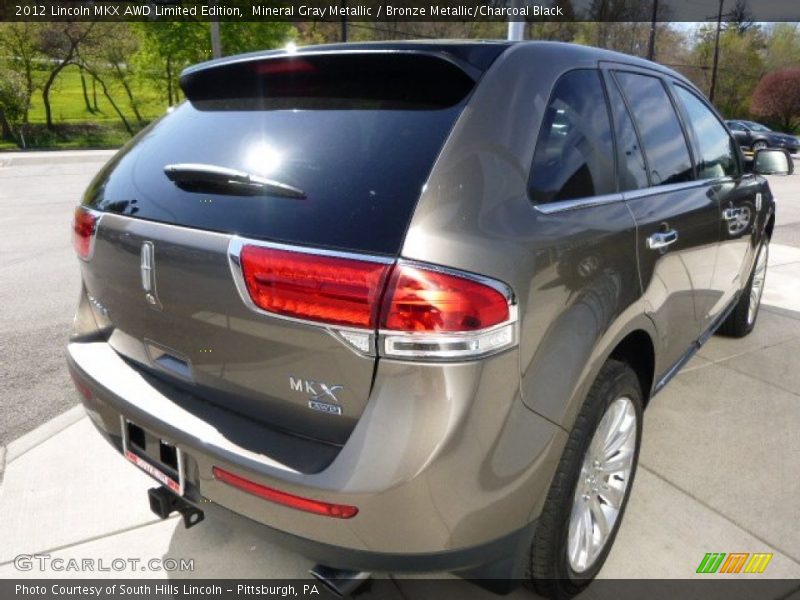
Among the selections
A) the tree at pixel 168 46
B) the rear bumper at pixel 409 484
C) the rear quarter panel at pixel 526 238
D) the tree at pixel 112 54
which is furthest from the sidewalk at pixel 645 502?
the tree at pixel 112 54

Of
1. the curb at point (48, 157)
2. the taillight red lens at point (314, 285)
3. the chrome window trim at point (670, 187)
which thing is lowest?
the curb at point (48, 157)

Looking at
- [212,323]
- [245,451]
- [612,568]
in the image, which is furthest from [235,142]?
[612,568]

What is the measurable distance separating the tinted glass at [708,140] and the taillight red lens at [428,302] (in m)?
2.04

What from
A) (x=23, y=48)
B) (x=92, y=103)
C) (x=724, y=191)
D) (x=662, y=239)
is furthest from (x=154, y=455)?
(x=92, y=103)

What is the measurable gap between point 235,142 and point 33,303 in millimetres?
4147

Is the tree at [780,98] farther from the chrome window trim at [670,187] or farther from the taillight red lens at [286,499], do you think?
the taillight red lens at [286,499]

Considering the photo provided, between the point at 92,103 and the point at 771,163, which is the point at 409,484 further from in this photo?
the point at 92,103

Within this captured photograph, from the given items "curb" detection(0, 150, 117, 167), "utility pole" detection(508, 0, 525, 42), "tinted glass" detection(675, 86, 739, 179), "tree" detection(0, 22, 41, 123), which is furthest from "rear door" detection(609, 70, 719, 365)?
"tree" detection(0, 22, 41, 123)

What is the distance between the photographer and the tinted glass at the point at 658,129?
249 cm

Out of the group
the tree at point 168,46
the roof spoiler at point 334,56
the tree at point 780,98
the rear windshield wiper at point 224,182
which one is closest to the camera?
the rear windshield wiper at point 224,182

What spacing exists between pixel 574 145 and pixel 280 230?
0.99 meters

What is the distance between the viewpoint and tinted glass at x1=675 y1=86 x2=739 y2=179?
10.1ft

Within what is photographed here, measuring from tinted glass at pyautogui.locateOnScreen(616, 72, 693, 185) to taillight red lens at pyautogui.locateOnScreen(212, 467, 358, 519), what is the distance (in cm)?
175

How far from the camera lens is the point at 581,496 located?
81.6 inches
